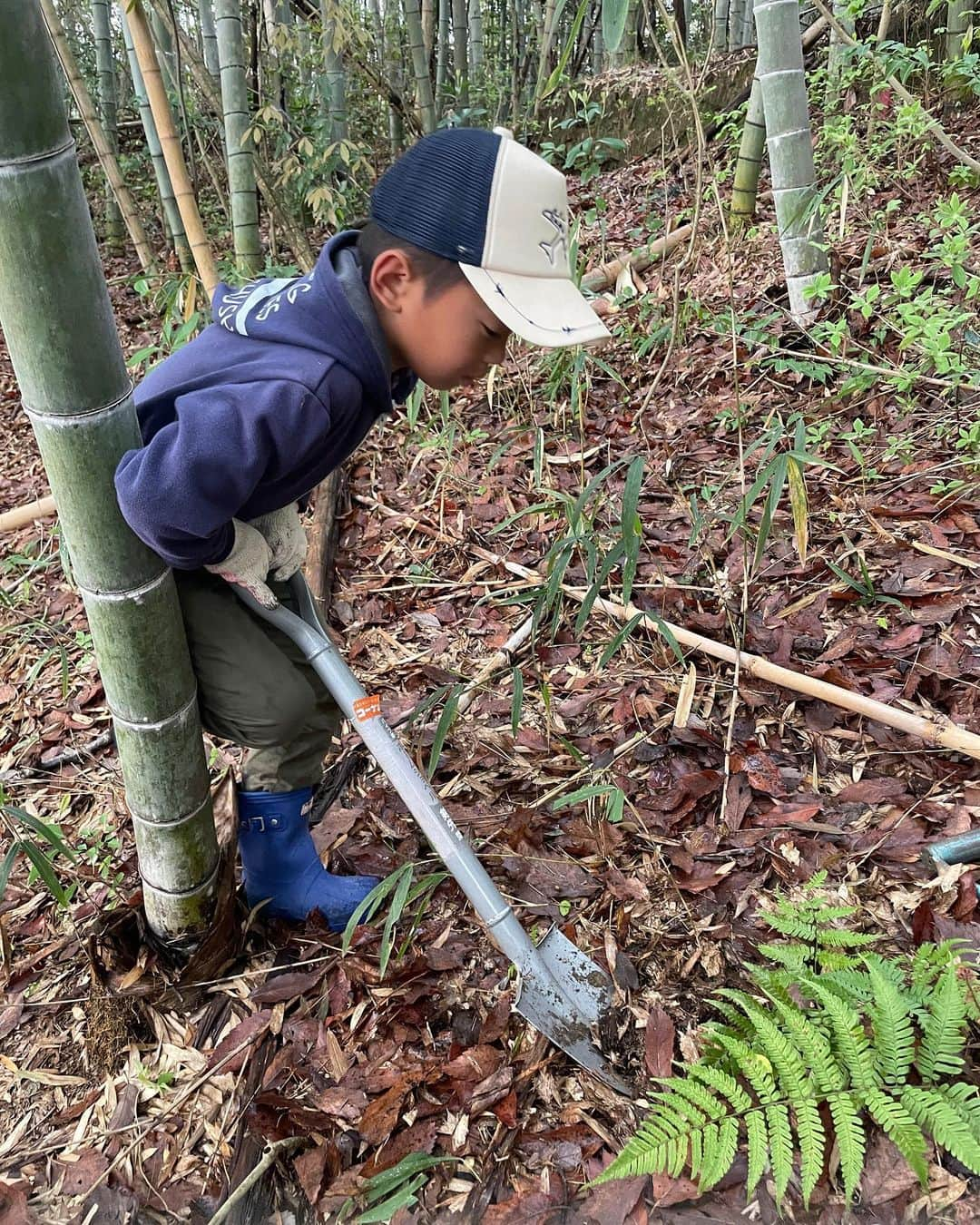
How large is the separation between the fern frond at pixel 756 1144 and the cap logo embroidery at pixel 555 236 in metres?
1.43

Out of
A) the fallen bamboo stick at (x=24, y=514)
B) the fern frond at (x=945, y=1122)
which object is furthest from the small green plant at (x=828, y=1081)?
the fallen bamboo stick at (x=24, y=514)

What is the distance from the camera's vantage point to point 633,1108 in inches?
60.6

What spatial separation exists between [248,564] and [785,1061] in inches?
48.5

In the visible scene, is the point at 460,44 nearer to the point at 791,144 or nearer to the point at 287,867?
the point at 791,144

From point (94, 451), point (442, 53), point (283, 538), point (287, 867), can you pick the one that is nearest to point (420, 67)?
point (442, 53)

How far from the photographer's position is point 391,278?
4.91 feet

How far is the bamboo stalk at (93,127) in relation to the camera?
3.73 m

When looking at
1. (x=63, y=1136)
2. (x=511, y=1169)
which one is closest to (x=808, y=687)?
(x=511, y=1169)

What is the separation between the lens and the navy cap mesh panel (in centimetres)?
140

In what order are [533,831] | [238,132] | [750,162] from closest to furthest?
[533,831], [238,132], [750,162]

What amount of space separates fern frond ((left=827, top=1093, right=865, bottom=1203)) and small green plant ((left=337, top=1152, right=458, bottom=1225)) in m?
0.66

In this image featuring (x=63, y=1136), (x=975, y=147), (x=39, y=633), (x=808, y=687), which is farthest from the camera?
(x=975, y=147)

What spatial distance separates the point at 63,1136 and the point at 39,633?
1.99 meters

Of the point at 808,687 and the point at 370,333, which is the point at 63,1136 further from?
the point at 808,687
